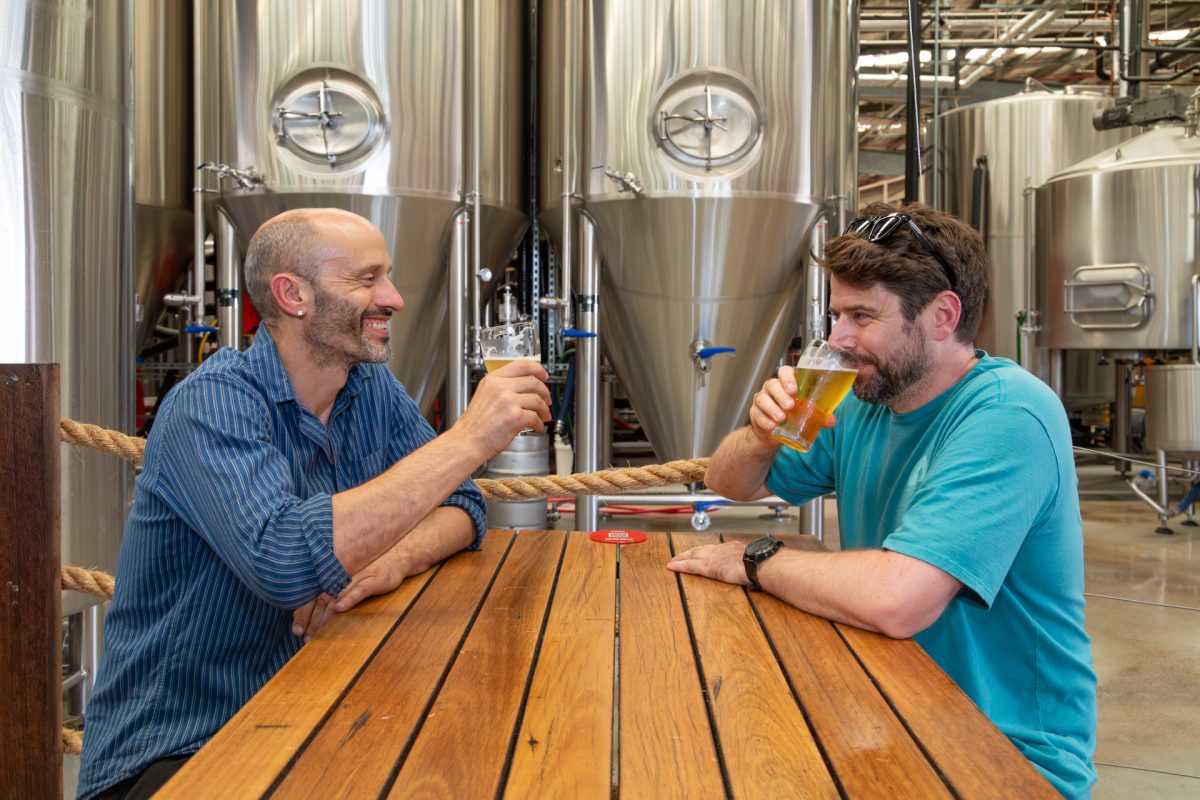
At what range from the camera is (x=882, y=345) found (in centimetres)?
150

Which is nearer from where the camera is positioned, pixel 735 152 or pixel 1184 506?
pixel 735 152

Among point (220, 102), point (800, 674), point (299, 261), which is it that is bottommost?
point (800, 674)

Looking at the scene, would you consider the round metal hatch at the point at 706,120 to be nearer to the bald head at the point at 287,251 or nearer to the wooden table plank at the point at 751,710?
the bald head at the point at 287,251

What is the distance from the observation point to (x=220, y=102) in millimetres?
4004

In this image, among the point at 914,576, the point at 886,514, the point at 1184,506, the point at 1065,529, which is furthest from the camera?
the point at 1184,506

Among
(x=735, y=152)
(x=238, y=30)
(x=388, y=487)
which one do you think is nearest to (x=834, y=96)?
(x=735, y=152)

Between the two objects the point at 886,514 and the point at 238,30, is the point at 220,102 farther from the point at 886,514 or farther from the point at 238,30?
the point at 886,514

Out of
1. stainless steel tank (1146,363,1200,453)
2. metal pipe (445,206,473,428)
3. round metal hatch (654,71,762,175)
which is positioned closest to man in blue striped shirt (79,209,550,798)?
metal pipe (445,206,473,428)

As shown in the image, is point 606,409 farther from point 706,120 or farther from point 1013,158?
point 1013,158

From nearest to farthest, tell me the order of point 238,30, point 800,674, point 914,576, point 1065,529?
point 800,674 → point 914,576 → point 1065,529 → point 238,30

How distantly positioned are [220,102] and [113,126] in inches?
57.9

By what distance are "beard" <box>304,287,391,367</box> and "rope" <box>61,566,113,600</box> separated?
93 cm

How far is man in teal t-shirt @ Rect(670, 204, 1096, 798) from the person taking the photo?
1243 mm

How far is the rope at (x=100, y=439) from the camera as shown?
221cm
